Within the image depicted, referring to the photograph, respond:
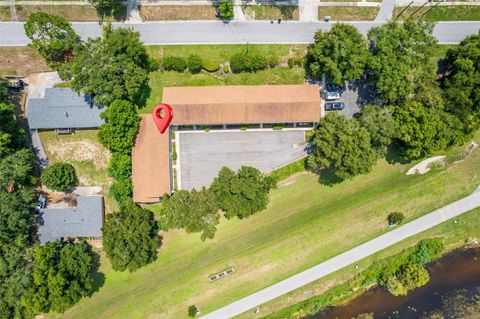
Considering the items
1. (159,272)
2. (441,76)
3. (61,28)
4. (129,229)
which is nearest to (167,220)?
(129,229)

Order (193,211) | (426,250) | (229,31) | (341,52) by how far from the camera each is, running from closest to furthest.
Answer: (341,52), (193,211), (229,31), (426,250)

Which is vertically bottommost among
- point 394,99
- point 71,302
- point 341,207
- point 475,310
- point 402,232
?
point 475,310

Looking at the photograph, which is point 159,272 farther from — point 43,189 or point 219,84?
point 219,84

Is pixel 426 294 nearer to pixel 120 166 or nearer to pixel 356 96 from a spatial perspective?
pixel 356 96

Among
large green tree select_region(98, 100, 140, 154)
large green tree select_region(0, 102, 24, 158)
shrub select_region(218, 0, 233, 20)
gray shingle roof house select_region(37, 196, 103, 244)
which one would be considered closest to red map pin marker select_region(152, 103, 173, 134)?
large green tree select_region(98, 100, 140, 154)

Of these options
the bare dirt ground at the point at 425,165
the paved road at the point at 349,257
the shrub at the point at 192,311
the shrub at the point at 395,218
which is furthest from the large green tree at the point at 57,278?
the bare dirt ground at the point at 425,165

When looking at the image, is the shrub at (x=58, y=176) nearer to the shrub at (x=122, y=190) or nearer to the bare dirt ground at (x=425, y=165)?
the shrub at (x=122, y=190)

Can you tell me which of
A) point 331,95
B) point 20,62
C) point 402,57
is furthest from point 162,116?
point 402,57
